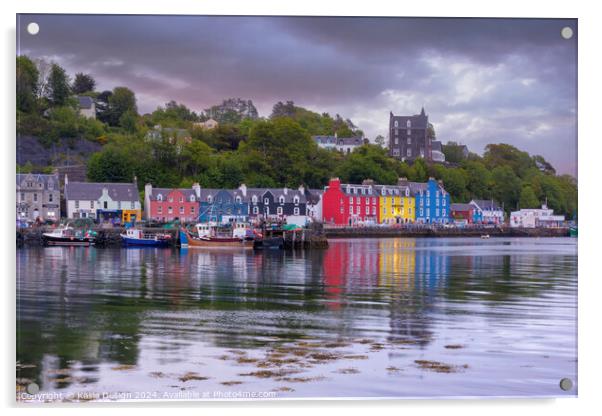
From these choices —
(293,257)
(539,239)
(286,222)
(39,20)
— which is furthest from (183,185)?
(39,20)

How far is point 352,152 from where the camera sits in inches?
1031

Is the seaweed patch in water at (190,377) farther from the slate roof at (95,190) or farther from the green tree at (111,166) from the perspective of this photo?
the slate roof at (95,190)

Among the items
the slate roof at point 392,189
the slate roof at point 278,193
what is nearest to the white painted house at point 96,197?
the slate roof at point 278,193

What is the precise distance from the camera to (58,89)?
54.7ft

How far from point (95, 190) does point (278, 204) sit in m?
6.63

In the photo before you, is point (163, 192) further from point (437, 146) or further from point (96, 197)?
point (437, 146)

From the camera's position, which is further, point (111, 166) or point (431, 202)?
point (431, 202)

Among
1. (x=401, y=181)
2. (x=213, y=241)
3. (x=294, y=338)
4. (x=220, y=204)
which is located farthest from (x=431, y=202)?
(x=294, y=338)

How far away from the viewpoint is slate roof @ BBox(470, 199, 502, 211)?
23.9 metres

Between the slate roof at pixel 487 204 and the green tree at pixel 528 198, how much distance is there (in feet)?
5.34

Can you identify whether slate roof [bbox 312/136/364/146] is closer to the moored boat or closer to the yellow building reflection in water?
the yellow building reflection in water

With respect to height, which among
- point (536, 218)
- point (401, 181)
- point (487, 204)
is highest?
point (401, 181)

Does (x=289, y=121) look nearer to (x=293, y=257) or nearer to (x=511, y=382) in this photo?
(x=293, y=257)

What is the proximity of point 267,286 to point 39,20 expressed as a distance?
6188 mm
